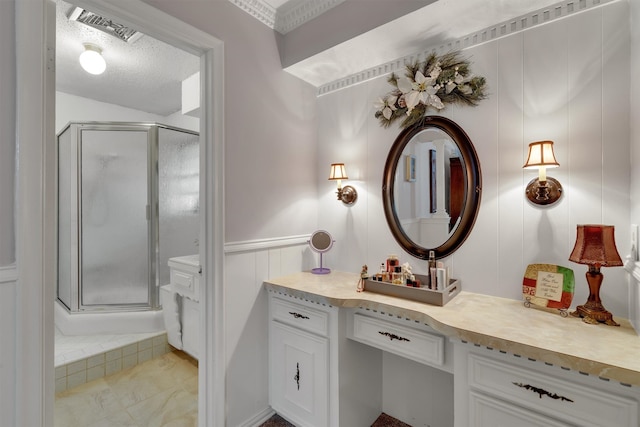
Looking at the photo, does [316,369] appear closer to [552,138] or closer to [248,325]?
[248,325]

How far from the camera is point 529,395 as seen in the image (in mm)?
1023

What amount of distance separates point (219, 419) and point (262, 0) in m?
2.41

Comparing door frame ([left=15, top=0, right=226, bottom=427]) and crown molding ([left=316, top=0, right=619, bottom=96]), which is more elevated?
crown molding ([left=316, top=0, right=619, bottom=96])

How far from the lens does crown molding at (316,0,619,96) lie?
4.33ft

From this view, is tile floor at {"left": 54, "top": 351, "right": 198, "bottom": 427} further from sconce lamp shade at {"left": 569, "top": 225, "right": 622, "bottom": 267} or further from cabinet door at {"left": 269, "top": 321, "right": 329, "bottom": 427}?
sconce lamp shade at {"left": 569, "top": 225, "right": 622, "bottom": 267}

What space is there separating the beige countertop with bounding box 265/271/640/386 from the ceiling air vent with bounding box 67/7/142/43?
6.73 feet

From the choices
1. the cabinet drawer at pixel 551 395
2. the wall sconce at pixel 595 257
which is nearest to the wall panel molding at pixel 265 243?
the cabinet drawer at pixel 551 395

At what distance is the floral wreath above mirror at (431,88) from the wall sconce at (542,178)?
0.44 metres

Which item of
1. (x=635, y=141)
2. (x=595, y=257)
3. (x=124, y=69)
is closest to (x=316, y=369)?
(x=595, y=257)

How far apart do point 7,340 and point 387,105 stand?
2065 mm

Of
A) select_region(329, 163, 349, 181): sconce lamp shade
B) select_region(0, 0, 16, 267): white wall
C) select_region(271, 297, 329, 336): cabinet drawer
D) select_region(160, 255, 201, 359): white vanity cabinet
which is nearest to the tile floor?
select_region(160, 255, 201, 359): white vanity cabinet

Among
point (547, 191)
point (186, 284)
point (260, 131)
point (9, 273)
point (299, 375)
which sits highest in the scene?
point (260, 131)

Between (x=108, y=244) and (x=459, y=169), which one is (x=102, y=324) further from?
(x=459, y=169)

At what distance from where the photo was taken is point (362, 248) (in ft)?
6.60
